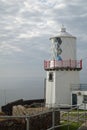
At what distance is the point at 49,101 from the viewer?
34625 mm

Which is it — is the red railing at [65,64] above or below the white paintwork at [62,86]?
above

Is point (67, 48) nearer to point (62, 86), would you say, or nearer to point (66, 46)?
point (66, 46)

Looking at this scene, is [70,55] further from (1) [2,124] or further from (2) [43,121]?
(1) [2,124]

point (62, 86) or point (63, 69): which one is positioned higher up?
point (63, 69)

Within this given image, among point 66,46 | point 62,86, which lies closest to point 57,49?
point 66,46

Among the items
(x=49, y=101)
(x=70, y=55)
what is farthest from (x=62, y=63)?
(x=49, y=101)

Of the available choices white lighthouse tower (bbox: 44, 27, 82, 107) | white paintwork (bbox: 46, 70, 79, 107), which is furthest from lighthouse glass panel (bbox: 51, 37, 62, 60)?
white paintwork (bbox: 46, 70, 79, 107)

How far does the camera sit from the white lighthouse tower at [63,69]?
34000 mm

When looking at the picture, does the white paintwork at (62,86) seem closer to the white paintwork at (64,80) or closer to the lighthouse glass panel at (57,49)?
the white paintwork at (64,80)

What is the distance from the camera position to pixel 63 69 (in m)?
34.1

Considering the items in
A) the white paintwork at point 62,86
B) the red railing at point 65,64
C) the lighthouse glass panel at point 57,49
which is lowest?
the white paintwork at point 62,86

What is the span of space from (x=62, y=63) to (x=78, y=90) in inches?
110

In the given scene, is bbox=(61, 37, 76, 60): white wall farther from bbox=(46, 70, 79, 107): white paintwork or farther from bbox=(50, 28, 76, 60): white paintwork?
bbox=(46, 70, 79, 107): white paintwork

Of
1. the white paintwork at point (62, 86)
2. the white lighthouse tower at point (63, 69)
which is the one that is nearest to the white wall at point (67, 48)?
the white lighthouse tower at point (63, 69)
